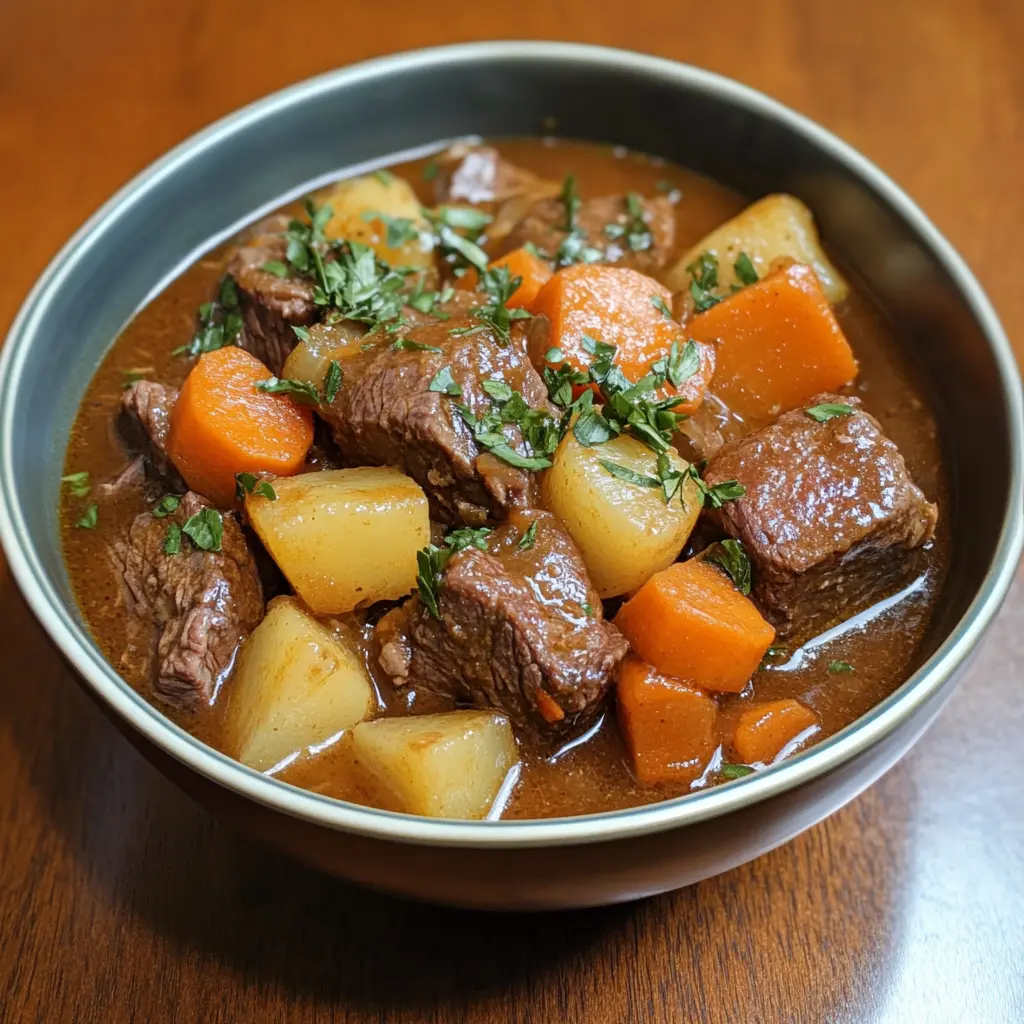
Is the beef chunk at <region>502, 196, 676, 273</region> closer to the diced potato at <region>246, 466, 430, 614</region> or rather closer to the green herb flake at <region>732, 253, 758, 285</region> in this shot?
the green herb flake at <region>732, 253, 758, 285</region>

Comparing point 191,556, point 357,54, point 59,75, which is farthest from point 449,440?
point 59,75

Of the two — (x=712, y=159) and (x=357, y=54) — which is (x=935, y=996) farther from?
(x=357, y=54)

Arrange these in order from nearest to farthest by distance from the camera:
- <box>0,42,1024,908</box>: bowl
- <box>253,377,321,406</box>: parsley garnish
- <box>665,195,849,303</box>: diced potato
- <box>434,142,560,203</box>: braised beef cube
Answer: <box>0,42,1024,908</box>: bowl → <box>253,377,321,406</box>: parsley garnish → <box>665,195,849,303</box>: diced potato → <box>434,142,560,203</box>: braised beef cube

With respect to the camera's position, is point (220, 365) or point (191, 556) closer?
point (191, 556)

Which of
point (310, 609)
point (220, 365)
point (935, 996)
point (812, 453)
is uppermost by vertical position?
point (220, 365)

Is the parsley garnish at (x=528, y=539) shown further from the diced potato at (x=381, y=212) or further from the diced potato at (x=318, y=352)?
the diced potato at (x=381, y=212)

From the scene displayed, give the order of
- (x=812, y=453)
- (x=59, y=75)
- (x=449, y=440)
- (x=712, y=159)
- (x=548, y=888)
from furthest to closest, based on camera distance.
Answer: (x=59, y=75)
(x=712, y=159)
(x=812, y=453)
(x=449, y=440)
(x=548, y=888)

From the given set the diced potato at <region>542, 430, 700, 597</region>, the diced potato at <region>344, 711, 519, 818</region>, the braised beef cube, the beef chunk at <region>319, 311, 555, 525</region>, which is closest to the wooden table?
the diced potato at <region>344, 711, 519, 818</region>
